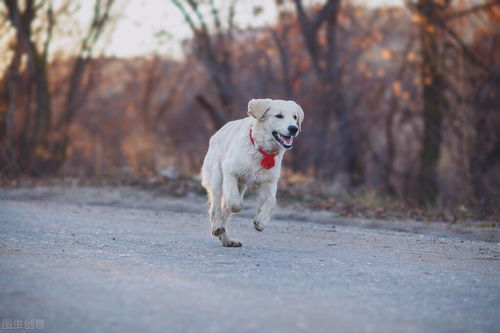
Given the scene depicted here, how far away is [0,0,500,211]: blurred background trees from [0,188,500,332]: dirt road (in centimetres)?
902

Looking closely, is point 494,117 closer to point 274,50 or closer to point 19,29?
point 274,50

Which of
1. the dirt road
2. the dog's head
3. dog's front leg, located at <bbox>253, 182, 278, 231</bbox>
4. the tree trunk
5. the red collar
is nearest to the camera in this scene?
the dirt road

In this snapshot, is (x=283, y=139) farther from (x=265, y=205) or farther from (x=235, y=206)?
(x=235, y=206)

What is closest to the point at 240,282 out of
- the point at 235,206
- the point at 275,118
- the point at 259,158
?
the point at 235,206

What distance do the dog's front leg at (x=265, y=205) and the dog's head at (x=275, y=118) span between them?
1.92 feet

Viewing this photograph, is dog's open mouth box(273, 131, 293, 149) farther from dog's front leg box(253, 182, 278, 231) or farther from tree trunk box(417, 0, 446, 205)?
tree trunk box(417, 0, 446, 205)

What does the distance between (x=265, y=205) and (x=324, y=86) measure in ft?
62.4

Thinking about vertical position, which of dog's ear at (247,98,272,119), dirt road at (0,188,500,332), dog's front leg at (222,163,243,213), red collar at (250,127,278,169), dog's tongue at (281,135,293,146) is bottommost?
dirt road at (0,188,500,332)

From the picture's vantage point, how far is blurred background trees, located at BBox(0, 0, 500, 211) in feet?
76.4

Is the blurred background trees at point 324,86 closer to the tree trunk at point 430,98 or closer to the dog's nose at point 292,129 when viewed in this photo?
the tree trunk at point 430,98

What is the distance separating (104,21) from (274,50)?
25.2 feet

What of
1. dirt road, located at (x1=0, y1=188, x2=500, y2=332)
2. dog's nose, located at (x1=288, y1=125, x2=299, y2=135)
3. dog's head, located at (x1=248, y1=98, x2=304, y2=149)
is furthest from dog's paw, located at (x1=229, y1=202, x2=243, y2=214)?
dog's nose, located at (x1=288, y1=125, x2=299, y2=135)

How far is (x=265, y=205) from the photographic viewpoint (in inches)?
326

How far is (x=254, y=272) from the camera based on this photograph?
6621 mm
